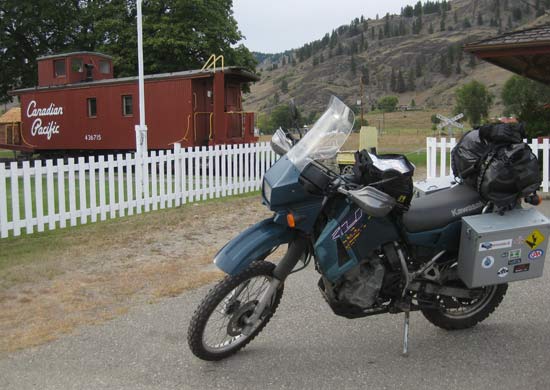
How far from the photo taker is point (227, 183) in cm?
1107

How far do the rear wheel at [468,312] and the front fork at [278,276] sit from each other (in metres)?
1.09

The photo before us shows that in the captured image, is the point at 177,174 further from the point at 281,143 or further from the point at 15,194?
the point at 281,143

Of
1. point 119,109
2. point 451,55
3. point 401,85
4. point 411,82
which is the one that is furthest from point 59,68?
point 451,55

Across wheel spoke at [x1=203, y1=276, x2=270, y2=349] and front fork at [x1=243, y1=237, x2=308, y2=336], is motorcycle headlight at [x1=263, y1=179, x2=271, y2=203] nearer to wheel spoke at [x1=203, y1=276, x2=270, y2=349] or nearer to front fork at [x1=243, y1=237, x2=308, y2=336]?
front fork at [x1=243, y1=237, x2=308, y2=336]

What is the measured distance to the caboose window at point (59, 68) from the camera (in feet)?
71.7

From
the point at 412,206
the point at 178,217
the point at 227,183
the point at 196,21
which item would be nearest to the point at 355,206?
the point at 412,206

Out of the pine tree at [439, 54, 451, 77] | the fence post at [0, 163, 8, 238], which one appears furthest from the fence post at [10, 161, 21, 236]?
the pine tree at [439, 54, 451, 77]

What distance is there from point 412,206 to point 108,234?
487cm

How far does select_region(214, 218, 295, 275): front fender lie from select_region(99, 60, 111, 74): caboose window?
2104 cm

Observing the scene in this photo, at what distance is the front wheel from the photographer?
3.33 metres

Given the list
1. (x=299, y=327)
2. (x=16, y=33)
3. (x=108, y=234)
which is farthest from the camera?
(x=16, y=33)

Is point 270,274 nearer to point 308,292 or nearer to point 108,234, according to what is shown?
point 308,292

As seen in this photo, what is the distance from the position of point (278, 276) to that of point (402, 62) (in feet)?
483

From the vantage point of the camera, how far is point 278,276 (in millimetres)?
3480
